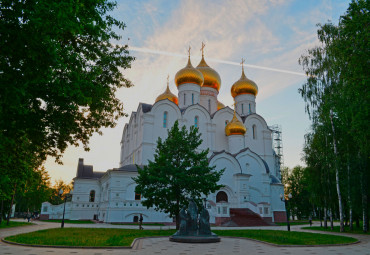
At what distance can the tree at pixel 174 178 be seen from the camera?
18.1 metres

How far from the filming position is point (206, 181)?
1844 centimetres

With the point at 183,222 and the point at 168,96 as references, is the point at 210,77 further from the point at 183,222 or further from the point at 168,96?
the point at 183,222

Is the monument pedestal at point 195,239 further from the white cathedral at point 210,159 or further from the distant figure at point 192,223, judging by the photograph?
the white cathedral at point 210,159

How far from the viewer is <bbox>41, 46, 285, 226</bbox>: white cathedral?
A: 87.4ft

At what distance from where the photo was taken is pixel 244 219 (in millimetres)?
26875

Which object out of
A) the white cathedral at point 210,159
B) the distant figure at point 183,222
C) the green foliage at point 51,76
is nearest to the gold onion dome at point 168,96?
the white cathedral at point 210,159

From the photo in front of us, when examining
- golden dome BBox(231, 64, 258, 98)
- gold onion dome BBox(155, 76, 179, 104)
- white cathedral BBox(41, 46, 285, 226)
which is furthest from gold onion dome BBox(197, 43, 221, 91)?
gold onion dome BBox(155, 76, 179, 104)

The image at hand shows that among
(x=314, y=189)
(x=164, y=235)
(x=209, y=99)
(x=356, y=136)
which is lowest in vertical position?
(x=164, y=235)

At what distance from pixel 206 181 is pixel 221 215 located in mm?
9110

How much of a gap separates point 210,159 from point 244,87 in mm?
15031

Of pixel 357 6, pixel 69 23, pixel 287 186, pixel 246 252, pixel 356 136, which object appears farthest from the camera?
pixel 287 186

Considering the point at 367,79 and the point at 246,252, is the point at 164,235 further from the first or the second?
the point at 367,79

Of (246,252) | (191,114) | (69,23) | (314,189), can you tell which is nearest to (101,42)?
(69,23)

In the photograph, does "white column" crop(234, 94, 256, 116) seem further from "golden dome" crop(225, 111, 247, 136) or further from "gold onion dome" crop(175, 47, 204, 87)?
"gold onion dome" crop(175, 47, 204, 87)
